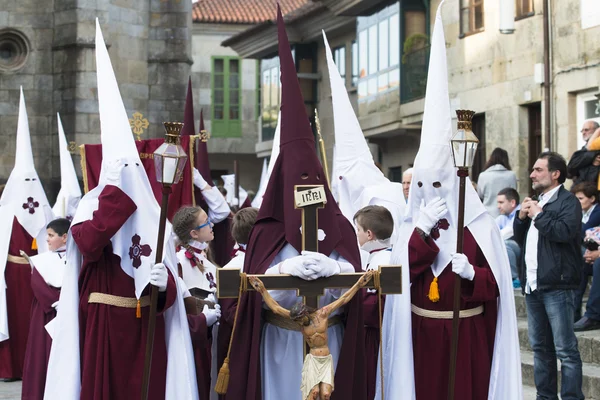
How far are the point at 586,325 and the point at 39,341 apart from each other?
5.06 m

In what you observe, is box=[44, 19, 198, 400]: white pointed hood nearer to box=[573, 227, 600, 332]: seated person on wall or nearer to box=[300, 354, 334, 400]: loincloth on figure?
box=[300, 354, 334, 400]: loincloth on figure

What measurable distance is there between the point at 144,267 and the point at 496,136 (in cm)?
1568

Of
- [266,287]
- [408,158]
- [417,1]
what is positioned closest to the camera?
[266,287]

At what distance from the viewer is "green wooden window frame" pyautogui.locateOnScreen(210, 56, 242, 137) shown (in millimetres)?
48594

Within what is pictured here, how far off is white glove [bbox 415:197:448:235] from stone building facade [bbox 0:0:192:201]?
14076 millimetres

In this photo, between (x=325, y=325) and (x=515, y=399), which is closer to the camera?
(x=325, y=325)

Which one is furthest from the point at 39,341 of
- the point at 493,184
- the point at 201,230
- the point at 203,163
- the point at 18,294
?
the point at 493,184

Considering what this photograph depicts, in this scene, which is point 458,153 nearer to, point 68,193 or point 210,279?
point 210,279

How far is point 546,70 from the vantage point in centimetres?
1978

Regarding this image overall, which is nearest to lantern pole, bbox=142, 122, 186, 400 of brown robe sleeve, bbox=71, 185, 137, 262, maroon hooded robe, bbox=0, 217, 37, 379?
brown robe sleeve, bbox=71, 185, 137, 262

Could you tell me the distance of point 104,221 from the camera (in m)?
7.05

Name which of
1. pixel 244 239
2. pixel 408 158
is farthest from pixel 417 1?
pixel 244 239

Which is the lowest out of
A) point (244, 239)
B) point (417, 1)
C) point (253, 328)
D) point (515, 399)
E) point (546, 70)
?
point (515, 399)

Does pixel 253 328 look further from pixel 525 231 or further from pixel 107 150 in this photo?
pixel 525 231
